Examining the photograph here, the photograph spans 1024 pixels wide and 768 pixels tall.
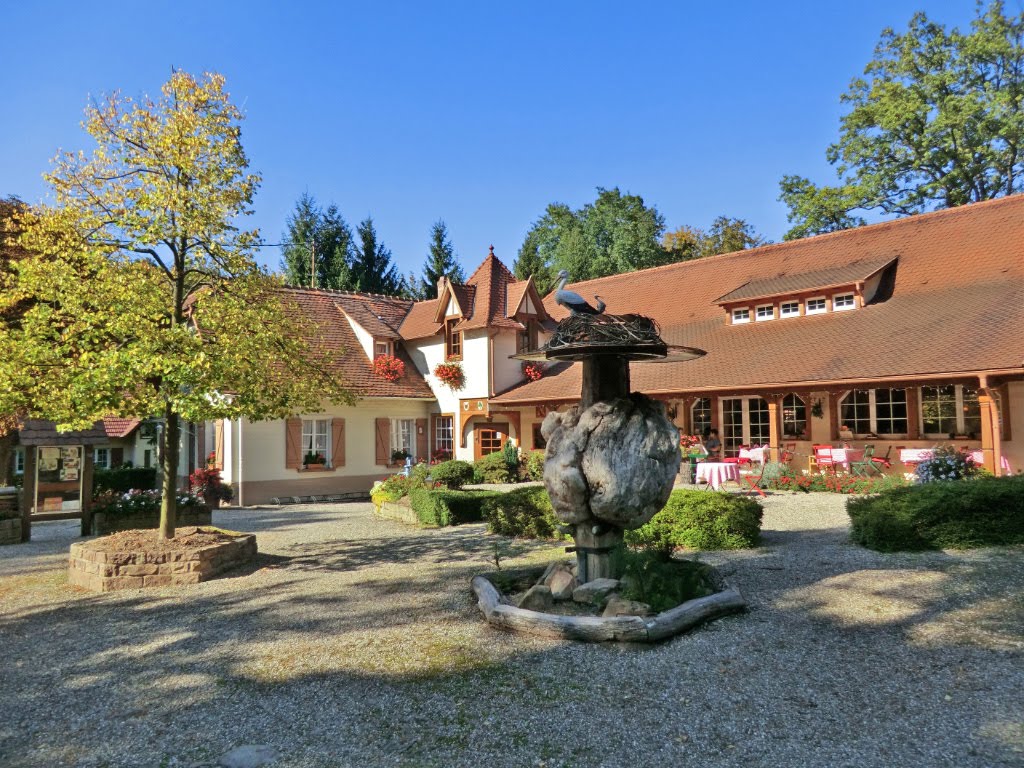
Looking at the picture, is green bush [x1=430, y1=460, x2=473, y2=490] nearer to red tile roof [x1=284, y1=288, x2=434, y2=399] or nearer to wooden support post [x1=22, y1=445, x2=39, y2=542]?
red tile roof [x1=284, y1=288, x2=434, y2=399]

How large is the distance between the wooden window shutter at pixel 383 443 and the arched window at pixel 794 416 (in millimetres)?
11559

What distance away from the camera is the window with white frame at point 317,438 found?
19.5m

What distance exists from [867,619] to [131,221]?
9.15 meters

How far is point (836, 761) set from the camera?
359 cm

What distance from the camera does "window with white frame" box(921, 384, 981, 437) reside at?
1492 cm

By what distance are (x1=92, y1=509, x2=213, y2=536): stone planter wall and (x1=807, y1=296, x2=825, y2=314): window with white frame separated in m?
15.8

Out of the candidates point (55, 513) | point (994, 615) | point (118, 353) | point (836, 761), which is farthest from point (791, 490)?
point (55, 513)

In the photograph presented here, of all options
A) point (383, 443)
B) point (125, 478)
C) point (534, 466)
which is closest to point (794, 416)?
point (534, 466)

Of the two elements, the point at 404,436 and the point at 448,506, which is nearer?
the point at 448,506

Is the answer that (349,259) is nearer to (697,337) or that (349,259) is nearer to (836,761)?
(697,337)

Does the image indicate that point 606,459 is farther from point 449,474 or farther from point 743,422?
point 743,422

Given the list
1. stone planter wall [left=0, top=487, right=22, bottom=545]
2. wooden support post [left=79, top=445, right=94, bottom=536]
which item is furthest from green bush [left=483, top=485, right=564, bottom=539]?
stone planter wall [left=0, top=487, right=22, bottom=545]

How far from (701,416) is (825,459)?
450 cm

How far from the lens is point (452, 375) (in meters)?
21.5
